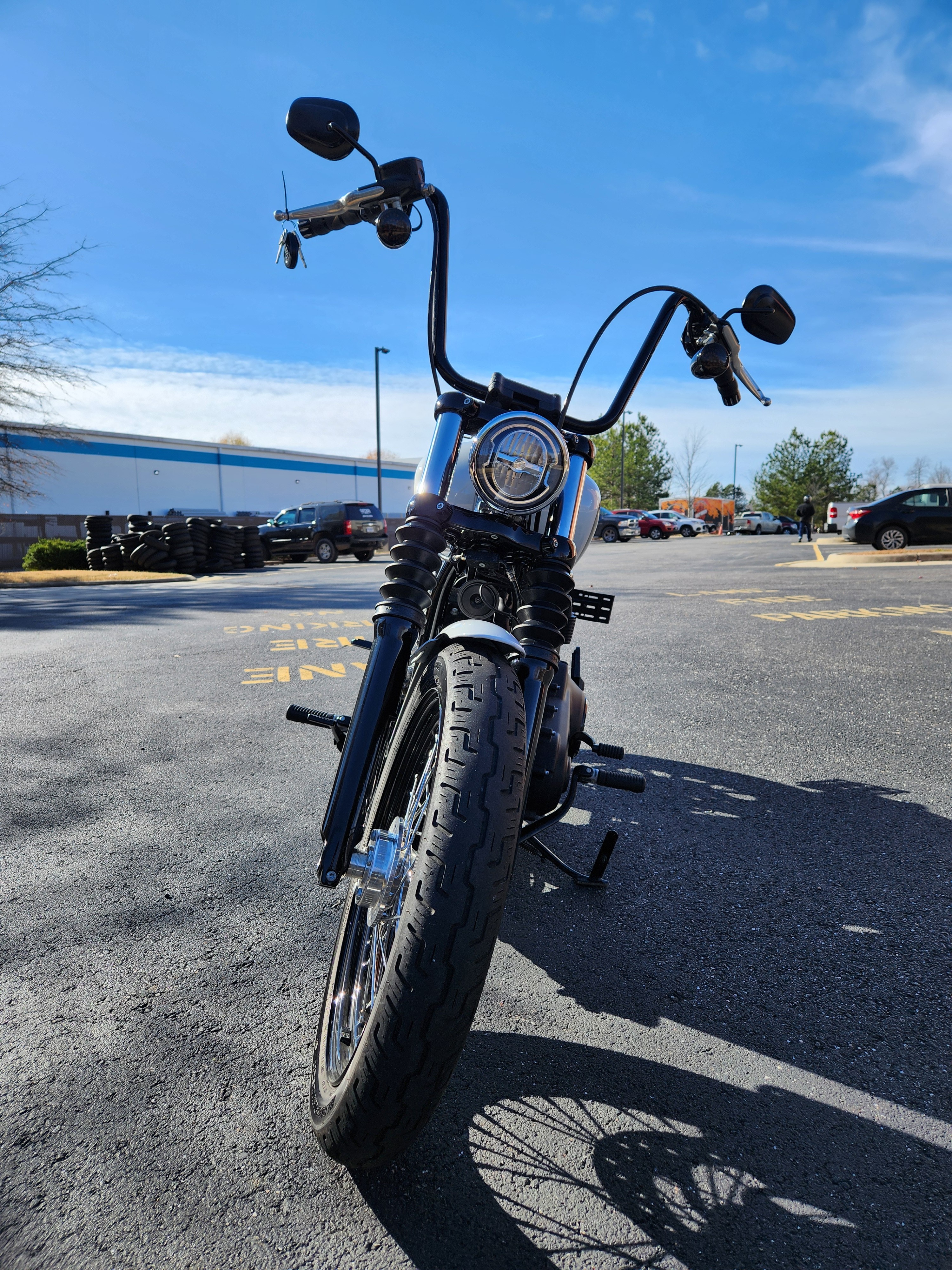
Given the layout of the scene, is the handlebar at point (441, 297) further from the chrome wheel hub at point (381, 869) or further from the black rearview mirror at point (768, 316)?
the chrome wheel hub at point (381, 869)

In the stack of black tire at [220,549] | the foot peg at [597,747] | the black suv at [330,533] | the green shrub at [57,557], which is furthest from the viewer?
the black suv at [330,533]

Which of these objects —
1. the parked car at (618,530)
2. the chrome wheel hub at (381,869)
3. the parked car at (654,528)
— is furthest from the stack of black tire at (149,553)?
the parked car at (654,528)

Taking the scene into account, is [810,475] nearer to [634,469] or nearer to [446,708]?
[634,469]

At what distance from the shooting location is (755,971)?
211 cm

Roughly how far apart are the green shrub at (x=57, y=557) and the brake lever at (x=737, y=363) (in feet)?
68.0

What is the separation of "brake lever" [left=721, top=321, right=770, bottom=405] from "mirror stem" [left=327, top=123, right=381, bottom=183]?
123 cm

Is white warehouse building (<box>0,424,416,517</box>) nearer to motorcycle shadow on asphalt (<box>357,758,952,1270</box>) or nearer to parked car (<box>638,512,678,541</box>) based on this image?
parked car (<box>638,512,678,541</box>)

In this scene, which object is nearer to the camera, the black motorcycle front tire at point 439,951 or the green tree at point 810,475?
the black motorcycle front tire at point 439,951

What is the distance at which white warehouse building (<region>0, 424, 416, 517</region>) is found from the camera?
37.0 meters

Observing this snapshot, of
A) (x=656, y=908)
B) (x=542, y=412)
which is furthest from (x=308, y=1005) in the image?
(x=542, y=412)

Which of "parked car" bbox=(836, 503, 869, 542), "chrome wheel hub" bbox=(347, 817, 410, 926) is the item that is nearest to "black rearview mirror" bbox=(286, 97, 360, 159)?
"chrome wheel hub" bbox=(347, 817, 410, 926)

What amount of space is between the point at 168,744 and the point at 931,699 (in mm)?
4724

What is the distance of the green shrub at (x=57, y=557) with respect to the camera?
2023 cm

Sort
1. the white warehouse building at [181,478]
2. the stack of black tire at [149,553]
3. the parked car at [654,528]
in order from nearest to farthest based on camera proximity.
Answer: the stack of black tire at [149,553] < the white warehouse building at [181,478] < the parked car at [654,528]
